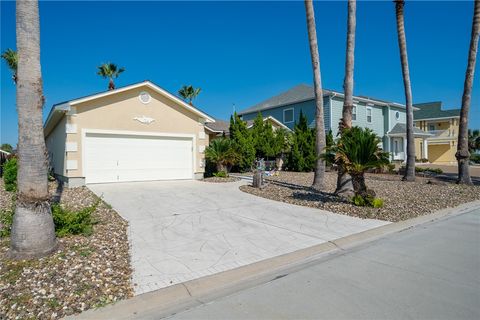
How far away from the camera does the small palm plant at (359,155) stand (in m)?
7.79

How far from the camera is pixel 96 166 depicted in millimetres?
12969

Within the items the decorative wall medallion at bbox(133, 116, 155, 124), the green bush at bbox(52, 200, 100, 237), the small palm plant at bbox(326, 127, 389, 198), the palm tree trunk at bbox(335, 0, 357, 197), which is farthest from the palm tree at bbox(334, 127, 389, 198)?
the decorative wall medallion at bbox(133, 116, 155, 124)

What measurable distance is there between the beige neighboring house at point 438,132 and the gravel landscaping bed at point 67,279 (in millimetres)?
36207

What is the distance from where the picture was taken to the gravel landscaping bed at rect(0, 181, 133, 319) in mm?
3178

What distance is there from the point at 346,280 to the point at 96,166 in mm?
11846

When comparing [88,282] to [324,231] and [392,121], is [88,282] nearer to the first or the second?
[324,231]

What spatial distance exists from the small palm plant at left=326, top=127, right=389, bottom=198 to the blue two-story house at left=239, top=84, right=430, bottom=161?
55.7 feet

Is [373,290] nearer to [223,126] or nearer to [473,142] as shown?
[223,126]

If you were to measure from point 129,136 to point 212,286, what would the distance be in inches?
443

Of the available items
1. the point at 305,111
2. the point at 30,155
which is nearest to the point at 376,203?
the point at 30,155

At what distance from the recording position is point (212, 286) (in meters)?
3.79

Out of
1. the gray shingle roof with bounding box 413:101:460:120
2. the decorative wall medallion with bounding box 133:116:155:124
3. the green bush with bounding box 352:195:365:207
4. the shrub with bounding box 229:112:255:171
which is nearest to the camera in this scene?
the green bush with bounding box 352:195:365:207

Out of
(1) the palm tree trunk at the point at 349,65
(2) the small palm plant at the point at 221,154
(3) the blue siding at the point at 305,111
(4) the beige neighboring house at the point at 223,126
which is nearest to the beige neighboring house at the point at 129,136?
(2) the small palm plant at the point at 221,154

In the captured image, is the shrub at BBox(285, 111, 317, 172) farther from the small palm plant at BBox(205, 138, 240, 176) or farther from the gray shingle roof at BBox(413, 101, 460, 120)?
the gray shingle roof at BBox(413, 101, 460, 120)
